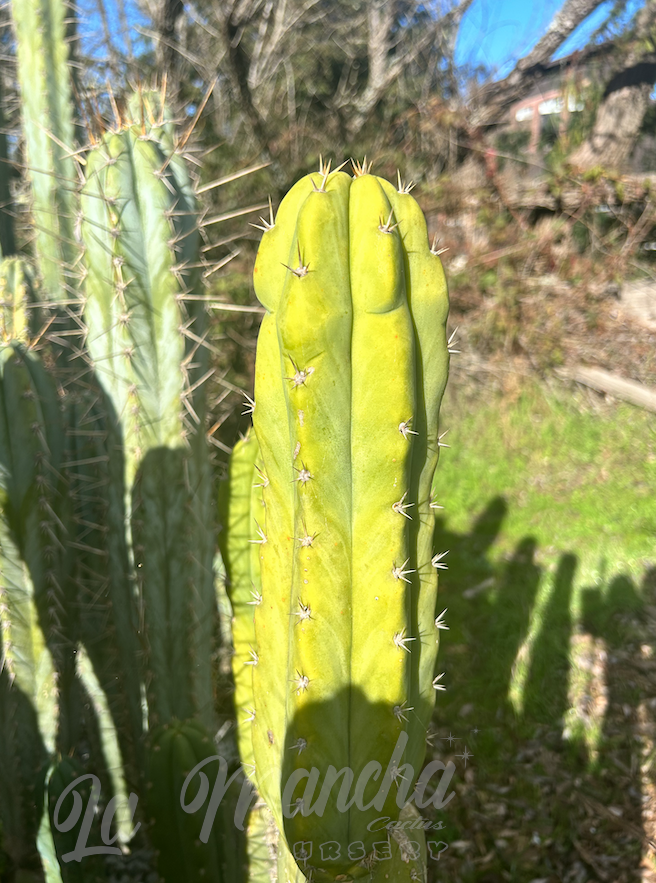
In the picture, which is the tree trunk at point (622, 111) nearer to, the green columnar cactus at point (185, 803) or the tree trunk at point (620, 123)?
the tree trunk at point (620, 123)

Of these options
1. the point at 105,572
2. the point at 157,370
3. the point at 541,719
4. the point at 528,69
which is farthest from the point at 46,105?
the point at 528,69

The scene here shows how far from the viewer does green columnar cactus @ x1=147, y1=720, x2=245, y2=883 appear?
1661mm

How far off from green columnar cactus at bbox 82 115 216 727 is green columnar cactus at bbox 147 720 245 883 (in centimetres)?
23

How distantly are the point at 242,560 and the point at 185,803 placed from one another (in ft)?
2.23

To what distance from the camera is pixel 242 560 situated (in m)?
1.81

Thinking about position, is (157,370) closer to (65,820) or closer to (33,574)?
(33,574)

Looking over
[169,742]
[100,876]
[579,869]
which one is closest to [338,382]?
[169,742]

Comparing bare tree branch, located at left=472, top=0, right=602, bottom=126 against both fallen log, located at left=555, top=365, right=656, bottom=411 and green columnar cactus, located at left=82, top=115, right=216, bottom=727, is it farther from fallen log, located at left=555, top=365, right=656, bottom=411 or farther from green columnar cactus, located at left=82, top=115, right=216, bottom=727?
green columnar cactus, located at left=82, top=115, right=216, bottom=727

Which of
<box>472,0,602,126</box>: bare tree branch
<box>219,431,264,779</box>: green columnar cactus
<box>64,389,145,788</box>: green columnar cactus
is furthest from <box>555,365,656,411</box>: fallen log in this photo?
<box>64,389,145,788</box>: green columnar cactus

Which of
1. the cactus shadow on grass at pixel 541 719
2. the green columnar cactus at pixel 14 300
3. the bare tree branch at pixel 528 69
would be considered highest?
the bare tree branch at pixel 528 69

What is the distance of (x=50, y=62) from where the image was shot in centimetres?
265

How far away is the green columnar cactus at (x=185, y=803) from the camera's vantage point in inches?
65.4

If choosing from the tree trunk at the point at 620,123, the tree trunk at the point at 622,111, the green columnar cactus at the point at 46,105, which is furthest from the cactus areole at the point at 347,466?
the tree trunk at the point at 620,123

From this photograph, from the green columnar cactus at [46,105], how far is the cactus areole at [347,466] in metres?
1.73
